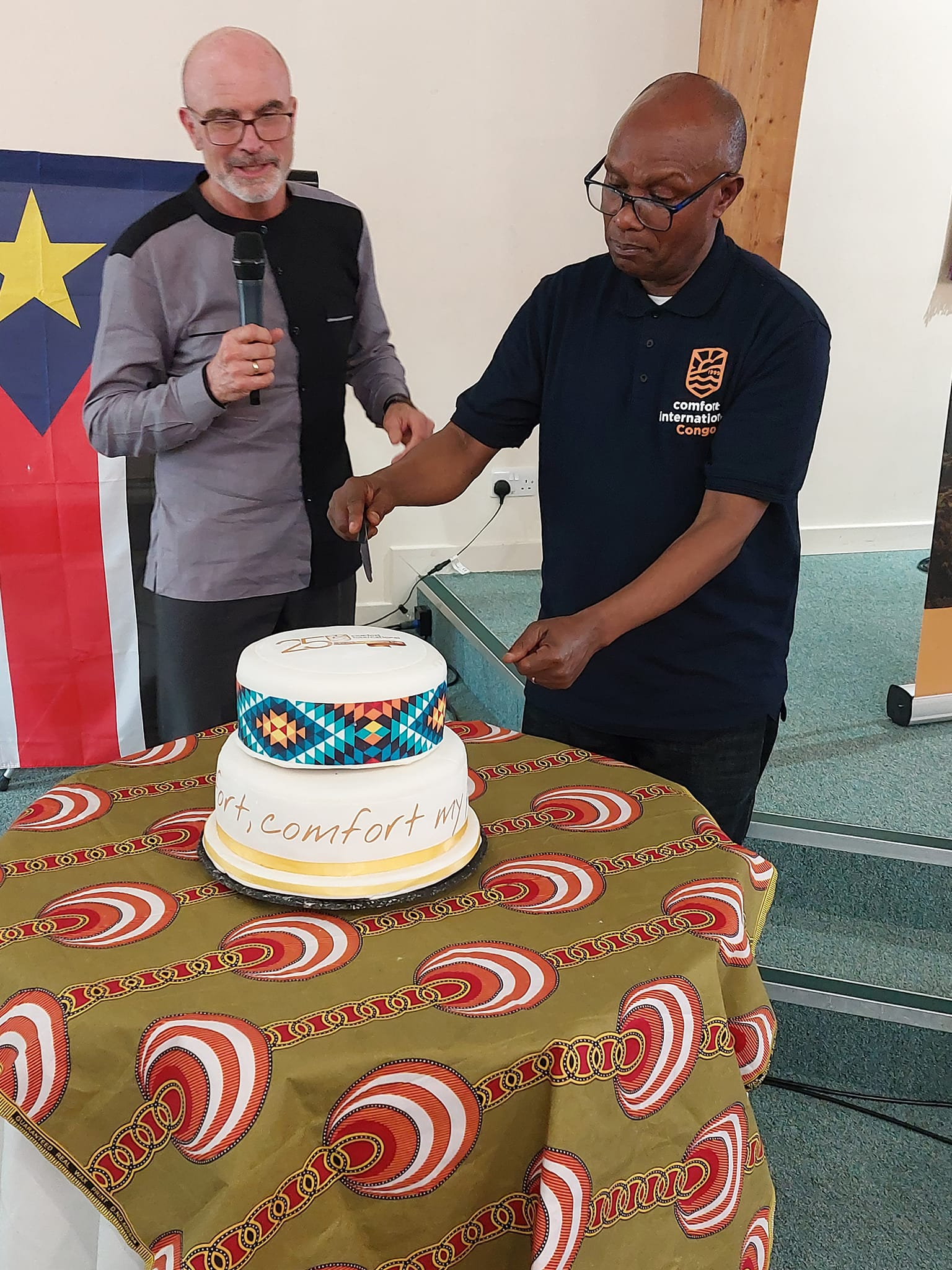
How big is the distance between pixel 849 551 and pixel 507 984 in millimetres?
3434

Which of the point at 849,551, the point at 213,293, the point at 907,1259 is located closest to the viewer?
the point at 907,1259

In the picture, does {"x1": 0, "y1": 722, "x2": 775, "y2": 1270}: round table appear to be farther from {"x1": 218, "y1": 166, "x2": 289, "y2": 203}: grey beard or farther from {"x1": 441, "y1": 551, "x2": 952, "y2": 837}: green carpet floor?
{"x1": 441, "y1": 551, "x2": 952, "y2": 837}: green carpet floor

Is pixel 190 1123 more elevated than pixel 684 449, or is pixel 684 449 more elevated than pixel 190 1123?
pixel 684 449

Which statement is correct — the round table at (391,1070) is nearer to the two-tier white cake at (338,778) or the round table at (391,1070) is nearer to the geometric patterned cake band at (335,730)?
the two-tier white cake at (338,778)

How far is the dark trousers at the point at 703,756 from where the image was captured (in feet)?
5.10

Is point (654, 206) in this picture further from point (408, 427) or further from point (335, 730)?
point (335, 730)

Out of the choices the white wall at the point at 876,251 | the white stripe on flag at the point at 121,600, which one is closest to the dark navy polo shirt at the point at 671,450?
the white stripe on flag at the point at 121,600

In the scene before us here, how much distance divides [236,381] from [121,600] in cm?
118

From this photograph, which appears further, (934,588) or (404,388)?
(934,588)

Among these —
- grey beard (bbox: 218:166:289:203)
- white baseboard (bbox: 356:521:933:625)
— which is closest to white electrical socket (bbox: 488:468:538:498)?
white baseboard (bbox: 356:521:933:625)

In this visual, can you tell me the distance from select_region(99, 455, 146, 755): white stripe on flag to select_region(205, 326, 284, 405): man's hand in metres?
0.98

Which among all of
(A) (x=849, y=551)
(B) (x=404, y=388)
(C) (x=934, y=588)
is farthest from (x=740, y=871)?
(A) (x=849, y=551)

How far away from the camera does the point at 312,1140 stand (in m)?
0.83

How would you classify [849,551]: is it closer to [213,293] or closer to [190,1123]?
[213,293]
